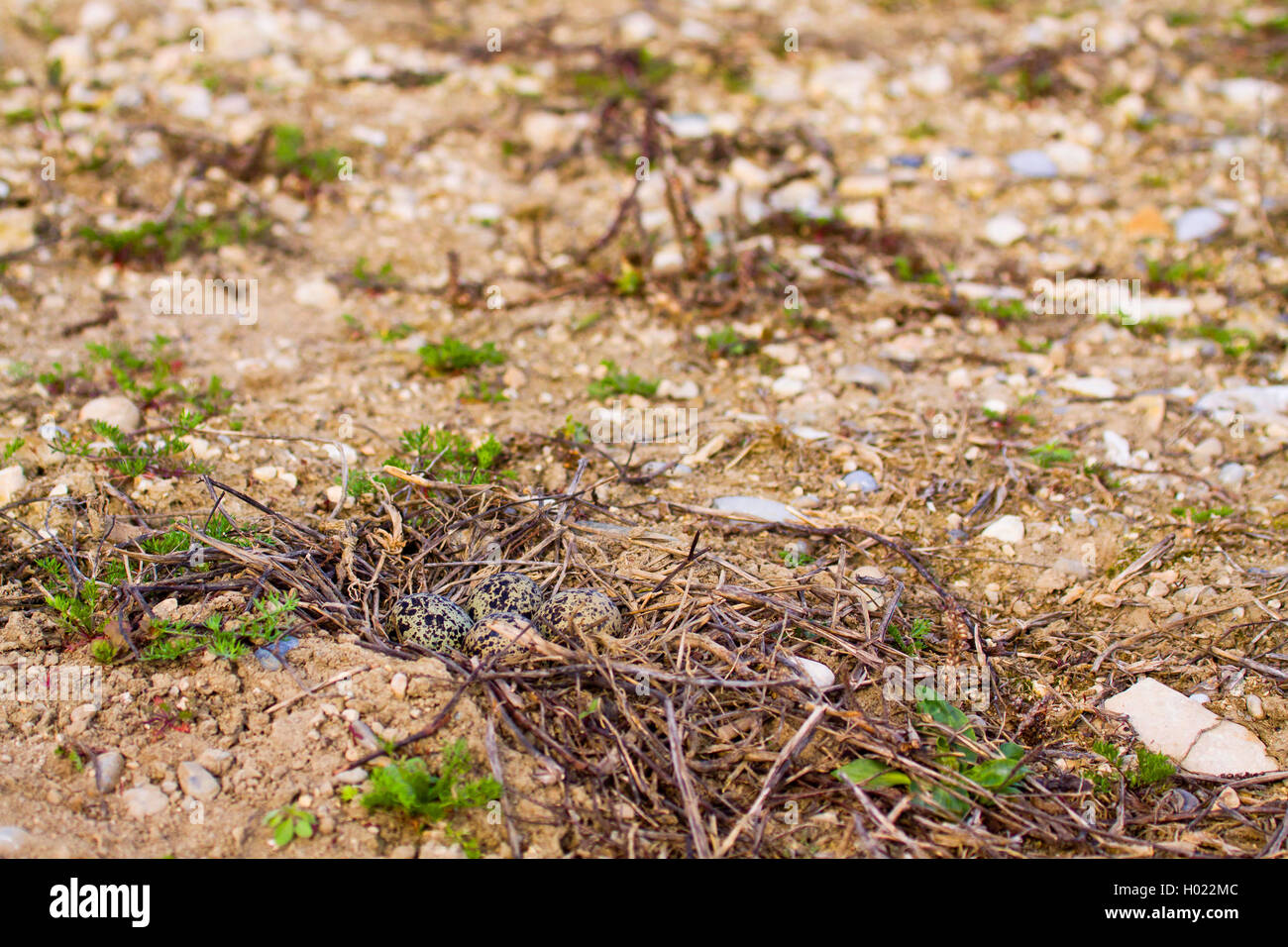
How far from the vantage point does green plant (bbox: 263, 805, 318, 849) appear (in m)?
2.12

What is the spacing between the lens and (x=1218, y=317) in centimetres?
459

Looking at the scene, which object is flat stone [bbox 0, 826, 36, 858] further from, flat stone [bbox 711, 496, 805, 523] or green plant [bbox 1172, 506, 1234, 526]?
green plant [bbox 1172, 506, 1234, 526]

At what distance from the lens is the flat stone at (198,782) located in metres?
2.21

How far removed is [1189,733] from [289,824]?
2.40 metres

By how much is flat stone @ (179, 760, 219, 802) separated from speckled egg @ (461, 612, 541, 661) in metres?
0.71

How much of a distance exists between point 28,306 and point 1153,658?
4.84m

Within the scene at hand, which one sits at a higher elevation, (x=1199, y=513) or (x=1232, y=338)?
(x=1232, y=338)

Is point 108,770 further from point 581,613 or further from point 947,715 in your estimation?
point 947,715

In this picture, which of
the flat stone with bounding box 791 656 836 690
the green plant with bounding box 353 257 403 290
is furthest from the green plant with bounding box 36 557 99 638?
the green plant with bounding box 353 257 403 290

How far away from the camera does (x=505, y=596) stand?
8.93 ft

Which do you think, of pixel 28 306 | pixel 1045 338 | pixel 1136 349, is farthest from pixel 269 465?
pixel 1136 349

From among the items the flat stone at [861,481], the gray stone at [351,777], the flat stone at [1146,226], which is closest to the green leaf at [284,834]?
the gray stone at [351,777]

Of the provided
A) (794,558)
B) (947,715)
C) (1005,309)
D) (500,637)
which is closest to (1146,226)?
(1005,309)
